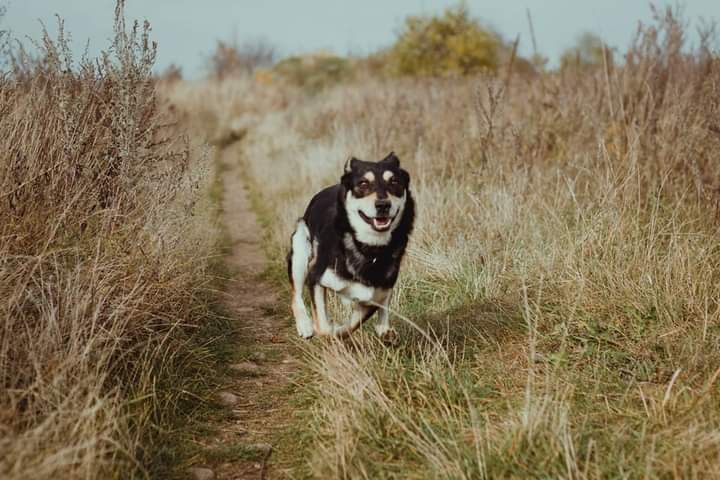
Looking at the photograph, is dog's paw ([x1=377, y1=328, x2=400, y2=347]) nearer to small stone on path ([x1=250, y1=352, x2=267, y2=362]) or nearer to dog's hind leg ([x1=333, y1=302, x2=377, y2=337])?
dog's hind leg ([x1=333, y1=302, x2=377, y2=337])

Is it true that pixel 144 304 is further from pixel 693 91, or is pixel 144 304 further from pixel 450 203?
pixel 693 91

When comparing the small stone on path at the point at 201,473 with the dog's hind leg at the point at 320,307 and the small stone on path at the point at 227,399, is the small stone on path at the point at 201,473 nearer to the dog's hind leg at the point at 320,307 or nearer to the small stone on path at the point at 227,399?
the small stone on path at the point at 227,399

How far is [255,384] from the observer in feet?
13.0

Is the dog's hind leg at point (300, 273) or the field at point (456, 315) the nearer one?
the field at point (456, 315)

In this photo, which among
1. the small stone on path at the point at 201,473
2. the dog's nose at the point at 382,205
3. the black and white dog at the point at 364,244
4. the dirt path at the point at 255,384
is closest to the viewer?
the small stone on path at the point at 201,473

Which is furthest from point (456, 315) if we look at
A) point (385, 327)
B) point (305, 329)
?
point (305, 329)

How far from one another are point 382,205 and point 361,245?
31 cm

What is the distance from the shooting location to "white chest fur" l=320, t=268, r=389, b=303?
3910 millimetres

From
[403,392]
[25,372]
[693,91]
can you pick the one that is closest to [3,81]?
[25,372]

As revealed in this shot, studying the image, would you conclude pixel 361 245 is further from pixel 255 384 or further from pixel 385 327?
pixel 255 384

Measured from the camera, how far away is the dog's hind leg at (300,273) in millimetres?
4395

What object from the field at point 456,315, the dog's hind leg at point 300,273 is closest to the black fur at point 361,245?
the dog's hind leg at point 300,273

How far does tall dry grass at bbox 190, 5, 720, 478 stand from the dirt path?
255mm

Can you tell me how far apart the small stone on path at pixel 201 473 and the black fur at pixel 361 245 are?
141 centimetres
